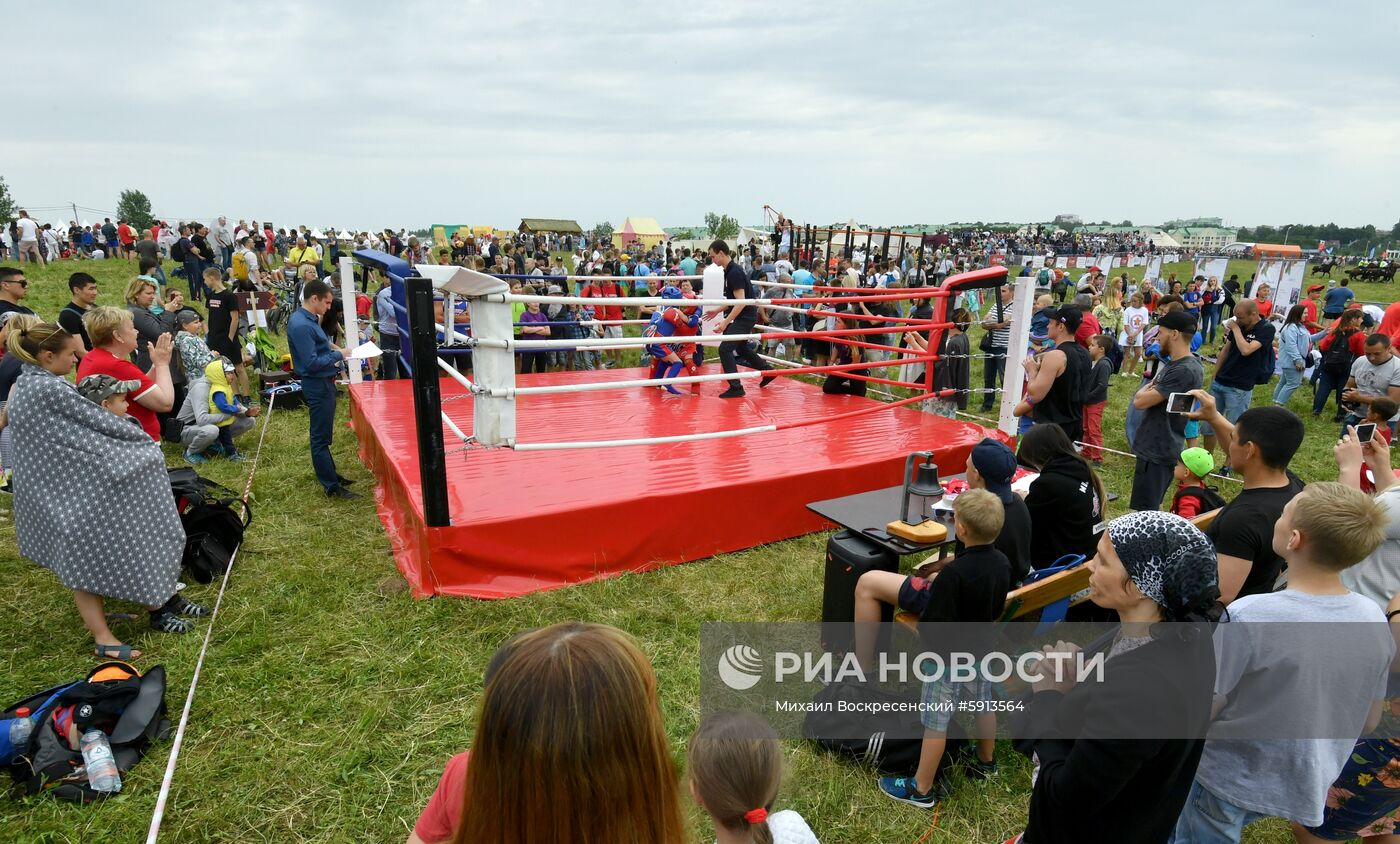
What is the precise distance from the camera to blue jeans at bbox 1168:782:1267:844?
7.06 feet

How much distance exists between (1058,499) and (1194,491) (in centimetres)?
97

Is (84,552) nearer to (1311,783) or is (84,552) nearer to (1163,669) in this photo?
(1163,669)

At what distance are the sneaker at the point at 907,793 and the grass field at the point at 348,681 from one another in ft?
0.14

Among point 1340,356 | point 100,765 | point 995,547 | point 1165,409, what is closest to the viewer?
point 100,765

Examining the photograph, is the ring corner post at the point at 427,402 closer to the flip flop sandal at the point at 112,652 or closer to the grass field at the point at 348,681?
the grass field at the point at 348,681

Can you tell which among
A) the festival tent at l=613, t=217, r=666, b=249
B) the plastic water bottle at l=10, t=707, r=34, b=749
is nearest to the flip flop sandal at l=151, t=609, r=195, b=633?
the plastic water bottle at l=10, t=707, r=34, b=749

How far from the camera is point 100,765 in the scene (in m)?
2.68

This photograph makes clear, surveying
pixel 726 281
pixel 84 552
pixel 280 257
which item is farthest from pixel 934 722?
pixel 280 257

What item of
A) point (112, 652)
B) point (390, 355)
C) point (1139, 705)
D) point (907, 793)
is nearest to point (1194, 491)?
point (907, 793)

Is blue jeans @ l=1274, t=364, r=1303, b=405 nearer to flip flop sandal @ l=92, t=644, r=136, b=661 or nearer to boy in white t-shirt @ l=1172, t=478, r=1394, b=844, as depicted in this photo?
boy in white t-shirt @ l=1172, t=478, r=1394, b=844

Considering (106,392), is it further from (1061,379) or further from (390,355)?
(1061,379)

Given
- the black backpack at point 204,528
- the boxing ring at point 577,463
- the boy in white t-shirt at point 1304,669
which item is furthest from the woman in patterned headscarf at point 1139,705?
the black backpack at point 204,528

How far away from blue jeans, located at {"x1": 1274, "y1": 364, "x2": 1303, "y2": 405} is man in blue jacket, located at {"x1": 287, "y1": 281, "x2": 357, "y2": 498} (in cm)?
1078

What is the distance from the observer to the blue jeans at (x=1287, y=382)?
9.23 metres
